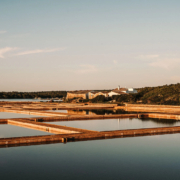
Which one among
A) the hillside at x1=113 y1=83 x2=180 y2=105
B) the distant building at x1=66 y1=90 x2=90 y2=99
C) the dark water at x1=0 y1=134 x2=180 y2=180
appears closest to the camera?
the dark water at x1=0 y1=134 x2=180 y2=180

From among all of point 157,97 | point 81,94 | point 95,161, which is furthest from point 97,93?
point 95,161

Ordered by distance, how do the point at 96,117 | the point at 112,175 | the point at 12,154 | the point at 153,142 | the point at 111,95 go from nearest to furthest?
the point at 112,175, the point at 12,154, the point at 153,142, the point at 96,117, the point at 111,95

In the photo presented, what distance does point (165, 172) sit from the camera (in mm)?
14664

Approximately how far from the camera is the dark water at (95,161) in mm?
14117

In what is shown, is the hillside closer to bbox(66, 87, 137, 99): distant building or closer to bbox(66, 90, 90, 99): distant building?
bbox(66, 87, 137, 99): distant building

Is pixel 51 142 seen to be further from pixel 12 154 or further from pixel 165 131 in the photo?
pixel 165 131

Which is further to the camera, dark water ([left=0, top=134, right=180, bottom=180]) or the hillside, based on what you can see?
the hillside

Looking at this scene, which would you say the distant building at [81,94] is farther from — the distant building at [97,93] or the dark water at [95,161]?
the dark water at [95,161]

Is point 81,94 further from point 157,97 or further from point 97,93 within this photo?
point 157,97

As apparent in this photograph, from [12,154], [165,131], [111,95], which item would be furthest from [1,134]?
[111,95]

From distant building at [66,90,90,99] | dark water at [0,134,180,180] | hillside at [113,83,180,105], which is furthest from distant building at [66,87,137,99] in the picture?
dark water at [0,134,180,180]

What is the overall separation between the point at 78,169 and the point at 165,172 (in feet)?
15.8

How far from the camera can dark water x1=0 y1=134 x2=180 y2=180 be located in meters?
14.1

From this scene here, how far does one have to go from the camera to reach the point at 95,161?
16531 mm
